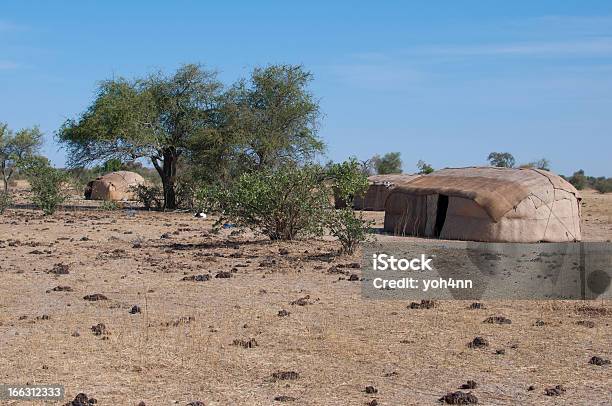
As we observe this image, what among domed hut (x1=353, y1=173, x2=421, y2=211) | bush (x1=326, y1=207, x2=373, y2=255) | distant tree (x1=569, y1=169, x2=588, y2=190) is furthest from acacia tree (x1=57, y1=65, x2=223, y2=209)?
Result: distant tree (x1=569, y1=169, x2=588, y2=190)

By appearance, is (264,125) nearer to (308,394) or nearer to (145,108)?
(145,108)

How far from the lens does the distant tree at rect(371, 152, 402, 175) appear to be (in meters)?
69.1

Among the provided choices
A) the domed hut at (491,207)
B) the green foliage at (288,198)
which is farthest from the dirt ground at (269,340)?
Answer: the domed hut at (491,207)

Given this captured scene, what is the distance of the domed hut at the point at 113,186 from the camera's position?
4288 centimetres

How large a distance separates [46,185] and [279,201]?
46.5 ft

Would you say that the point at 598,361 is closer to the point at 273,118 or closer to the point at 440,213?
the point at 440,213

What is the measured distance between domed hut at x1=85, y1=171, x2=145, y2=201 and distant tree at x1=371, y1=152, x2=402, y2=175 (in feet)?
93.1

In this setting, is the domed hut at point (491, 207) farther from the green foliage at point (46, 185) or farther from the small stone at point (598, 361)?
the green foliage at point (46, 185)

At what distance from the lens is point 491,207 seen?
19.1 m

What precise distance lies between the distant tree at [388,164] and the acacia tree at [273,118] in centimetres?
3417

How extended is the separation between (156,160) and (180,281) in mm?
21519

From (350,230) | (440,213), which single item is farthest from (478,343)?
(440,213)

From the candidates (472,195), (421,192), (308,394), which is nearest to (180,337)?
(308,394)

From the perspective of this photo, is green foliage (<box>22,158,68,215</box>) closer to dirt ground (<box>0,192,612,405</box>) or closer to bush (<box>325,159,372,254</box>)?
bush (<box>325,159,372,254</box>)
